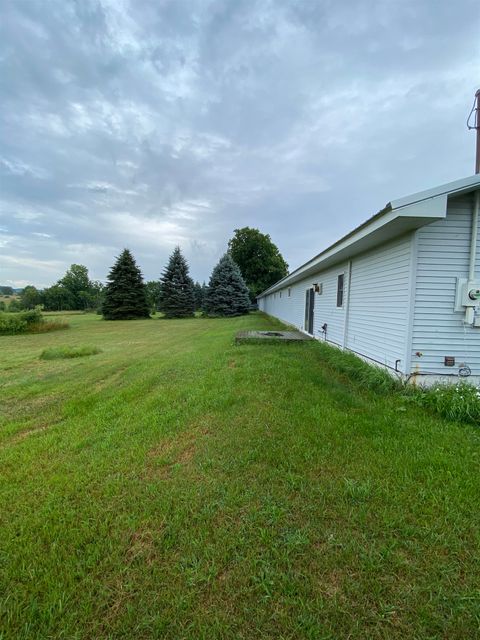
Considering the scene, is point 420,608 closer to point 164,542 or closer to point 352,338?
point 164,542

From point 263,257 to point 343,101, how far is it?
34.9 m

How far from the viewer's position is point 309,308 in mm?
11773

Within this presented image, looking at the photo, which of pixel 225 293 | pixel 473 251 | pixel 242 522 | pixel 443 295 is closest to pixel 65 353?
pixel 242 522

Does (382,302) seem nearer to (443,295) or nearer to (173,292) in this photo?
(443,295)

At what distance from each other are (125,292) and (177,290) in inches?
201

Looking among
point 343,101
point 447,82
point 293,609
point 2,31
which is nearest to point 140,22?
point 2,31

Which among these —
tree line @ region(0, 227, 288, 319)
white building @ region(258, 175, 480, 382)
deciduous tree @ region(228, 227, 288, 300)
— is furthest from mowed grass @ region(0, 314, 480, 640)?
deciduous tree @ region(228, 227, 288, 300)

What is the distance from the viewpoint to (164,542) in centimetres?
183

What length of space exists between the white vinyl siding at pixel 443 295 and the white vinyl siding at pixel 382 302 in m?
0.18

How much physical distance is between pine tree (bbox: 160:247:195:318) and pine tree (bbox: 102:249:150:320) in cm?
215

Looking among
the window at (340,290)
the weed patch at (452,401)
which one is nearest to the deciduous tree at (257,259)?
the window at (340,290)

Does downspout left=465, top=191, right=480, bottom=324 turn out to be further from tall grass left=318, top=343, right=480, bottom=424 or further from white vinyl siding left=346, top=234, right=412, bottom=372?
tall grass left=318, top=343, right=480, bottom=424

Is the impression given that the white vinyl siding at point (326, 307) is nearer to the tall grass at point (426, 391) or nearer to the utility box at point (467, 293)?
the tall grass at point (426, 391)

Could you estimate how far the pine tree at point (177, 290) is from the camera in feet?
104
